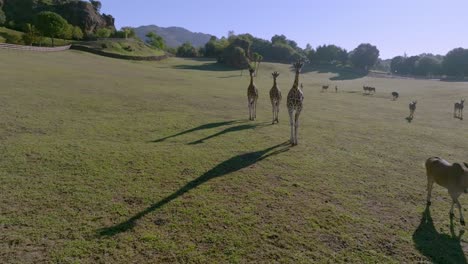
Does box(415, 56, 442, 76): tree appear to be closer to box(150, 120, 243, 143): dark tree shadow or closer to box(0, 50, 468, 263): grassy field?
box(0, 50, 468, 263): grassy field

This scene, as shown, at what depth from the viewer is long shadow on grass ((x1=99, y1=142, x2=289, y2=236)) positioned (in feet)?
21.0

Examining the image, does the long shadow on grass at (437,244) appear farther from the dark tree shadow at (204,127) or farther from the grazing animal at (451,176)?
the dark tree shadow at (204,127)

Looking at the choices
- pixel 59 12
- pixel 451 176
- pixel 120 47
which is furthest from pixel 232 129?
pixel 59 12

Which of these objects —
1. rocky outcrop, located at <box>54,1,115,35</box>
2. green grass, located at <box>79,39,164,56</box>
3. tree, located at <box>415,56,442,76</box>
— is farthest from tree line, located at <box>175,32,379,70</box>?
rocky outcrop, located at <box>54,1,115,35</box>

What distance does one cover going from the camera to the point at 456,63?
91.3m

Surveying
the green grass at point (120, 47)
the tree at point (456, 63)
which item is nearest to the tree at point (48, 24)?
the green grass at point (120, 47)

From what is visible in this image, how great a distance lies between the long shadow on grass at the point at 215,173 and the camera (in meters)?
6.39

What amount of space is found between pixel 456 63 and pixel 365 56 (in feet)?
83.9

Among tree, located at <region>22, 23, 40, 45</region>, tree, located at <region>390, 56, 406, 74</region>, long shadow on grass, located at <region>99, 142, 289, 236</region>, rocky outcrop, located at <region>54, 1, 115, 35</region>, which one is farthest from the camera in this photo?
tree, located at <region>390, 56, 406, 74</region>

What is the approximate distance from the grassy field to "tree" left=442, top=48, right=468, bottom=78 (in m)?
93.3

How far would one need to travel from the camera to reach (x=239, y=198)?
7938 mm

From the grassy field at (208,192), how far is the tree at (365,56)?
3858 inches

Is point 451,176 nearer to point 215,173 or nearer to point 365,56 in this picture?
point 215,173

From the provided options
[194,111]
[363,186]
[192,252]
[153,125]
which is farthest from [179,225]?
[194,111]
